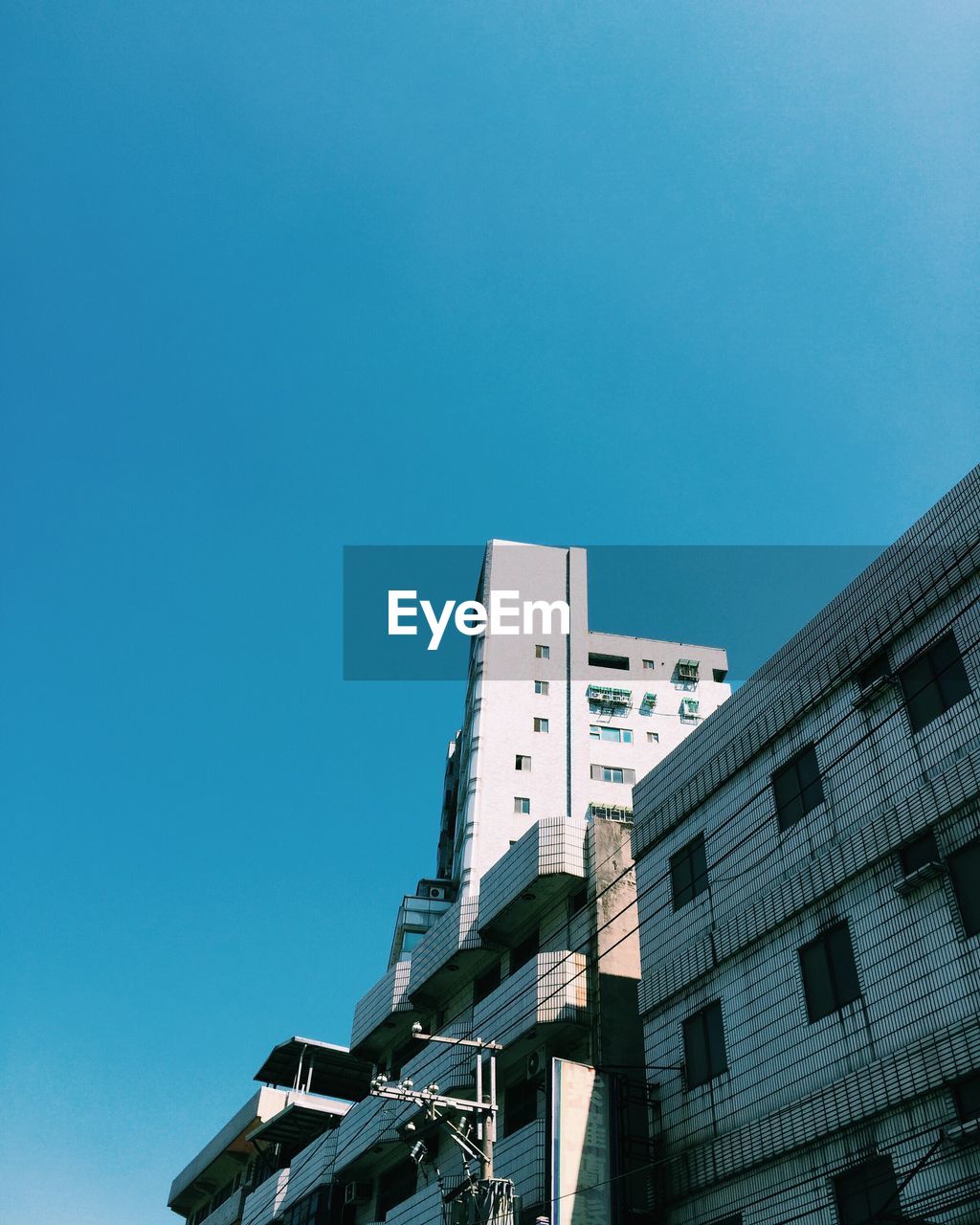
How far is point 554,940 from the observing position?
34844 mm

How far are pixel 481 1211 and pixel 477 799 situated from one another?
31.6 meters

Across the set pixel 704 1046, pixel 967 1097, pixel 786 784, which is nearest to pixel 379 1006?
pixel 704 1046

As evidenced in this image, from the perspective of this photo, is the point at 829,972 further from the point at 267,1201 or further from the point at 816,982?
the point at 267,1201

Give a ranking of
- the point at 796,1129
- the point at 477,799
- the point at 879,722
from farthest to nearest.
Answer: the point at 477,799 < the point at 879,722 < the point at 796,1129

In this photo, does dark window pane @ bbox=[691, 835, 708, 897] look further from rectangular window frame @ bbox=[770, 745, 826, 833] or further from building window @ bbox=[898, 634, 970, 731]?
building window @ bbox=[898, 634, 970, 731]

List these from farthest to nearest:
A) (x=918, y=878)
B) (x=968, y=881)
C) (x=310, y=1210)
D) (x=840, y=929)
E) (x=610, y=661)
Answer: (x=610, y=661) < (x=310, y=1210) < (x=840, y=929) < (x=918, y=878) < (x=968, y=881)

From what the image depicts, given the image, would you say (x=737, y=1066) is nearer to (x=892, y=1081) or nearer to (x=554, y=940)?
(x=892, y=1081)

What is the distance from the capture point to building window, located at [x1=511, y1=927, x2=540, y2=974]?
120 ft

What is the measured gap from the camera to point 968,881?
19172 millimetres

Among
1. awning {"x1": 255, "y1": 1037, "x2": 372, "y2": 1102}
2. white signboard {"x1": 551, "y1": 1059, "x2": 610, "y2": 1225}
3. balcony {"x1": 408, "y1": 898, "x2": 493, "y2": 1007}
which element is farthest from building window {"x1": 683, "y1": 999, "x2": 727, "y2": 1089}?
awning {"x1": 255, "y1": 1037, "x2": 372, "y2": 1102}

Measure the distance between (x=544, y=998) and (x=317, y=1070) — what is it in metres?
27.7

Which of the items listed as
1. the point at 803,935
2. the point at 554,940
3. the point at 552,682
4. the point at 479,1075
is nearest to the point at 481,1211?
the point at 479,1075

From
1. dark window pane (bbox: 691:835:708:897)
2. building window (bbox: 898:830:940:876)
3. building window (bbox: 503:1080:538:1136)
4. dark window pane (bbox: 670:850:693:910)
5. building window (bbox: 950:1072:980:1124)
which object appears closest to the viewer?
building window (bbox: 950:1072:980:1124)

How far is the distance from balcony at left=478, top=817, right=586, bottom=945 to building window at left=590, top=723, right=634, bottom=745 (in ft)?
84.5
